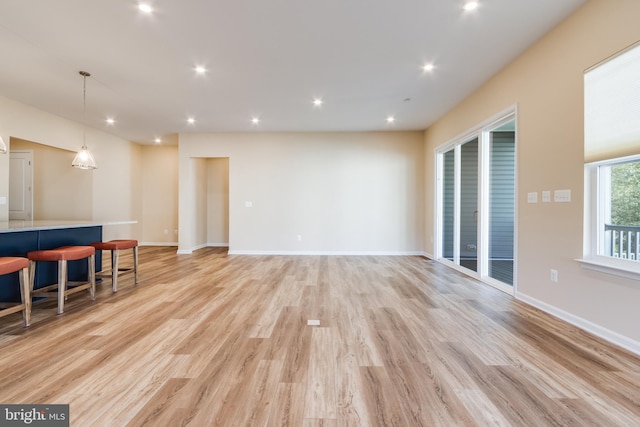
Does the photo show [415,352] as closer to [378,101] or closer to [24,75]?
[378,101]

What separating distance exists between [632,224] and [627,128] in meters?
0.74

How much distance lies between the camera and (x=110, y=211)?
659 cm

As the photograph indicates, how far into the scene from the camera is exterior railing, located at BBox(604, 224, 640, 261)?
2.17m

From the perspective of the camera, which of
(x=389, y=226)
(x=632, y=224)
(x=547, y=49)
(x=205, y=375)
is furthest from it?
(x=389, y=226)

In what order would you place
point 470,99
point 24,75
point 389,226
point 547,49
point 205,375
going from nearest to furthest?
point 205,375, point 547,49, point 24,75, point 470,99, point 389,226

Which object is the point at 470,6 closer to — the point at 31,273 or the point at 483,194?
the point at 483,194

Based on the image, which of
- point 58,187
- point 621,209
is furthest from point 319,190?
point 58,187

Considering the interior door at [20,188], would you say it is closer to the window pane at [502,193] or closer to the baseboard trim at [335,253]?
the baseboard trim at [335,253]

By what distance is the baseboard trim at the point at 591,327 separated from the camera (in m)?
2.02

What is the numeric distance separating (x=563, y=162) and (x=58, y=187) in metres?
8.58

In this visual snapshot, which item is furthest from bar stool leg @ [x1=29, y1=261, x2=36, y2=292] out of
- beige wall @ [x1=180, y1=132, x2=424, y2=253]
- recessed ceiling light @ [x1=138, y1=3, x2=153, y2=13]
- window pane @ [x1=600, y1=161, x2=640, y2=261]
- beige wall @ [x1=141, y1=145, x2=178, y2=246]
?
window pane @ [x1=600, y1=161, x2=640, y2=261]

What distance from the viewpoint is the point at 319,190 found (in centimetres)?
636

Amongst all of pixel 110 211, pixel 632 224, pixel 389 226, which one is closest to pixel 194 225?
pixel 110 211

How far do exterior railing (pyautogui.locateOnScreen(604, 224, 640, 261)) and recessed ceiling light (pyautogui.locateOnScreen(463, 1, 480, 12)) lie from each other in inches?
85.8
